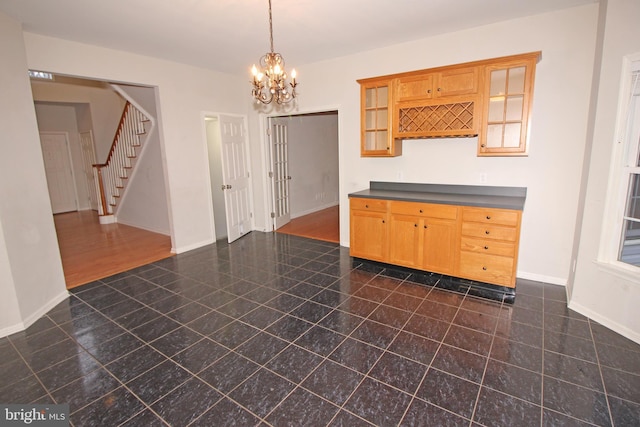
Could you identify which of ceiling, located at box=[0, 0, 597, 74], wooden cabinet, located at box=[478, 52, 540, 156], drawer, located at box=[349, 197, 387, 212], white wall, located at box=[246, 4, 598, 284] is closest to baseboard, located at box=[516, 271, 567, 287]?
white wall, located at box=[246, 4, 598, 284]

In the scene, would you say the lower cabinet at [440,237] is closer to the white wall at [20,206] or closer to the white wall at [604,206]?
the white wall at [604,206]

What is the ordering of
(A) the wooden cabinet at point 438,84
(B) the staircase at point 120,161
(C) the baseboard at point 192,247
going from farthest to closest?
1. (B) the staircase at point 120,161
2. (C) the baseboard at point 192,247
3. (A) the wooden cabinet at point 438,84

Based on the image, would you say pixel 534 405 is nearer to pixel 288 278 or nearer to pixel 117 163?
pixel 288 278

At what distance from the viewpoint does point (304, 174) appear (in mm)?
7051

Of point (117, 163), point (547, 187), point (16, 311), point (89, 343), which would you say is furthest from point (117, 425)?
point (117, 163)

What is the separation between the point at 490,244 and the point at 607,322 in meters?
1.04

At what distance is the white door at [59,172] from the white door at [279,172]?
6088 mm

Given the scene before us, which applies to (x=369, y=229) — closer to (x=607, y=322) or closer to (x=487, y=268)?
(x=487, y=268)

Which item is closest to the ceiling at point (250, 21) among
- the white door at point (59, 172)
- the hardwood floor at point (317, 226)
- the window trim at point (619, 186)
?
the window trim at point (619, 186)

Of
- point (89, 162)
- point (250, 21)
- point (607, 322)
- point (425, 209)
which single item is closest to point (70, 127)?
point (89, 162)

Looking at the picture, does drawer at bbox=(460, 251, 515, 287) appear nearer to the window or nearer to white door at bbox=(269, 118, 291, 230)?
the window

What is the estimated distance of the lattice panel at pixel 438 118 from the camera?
3.43 meters

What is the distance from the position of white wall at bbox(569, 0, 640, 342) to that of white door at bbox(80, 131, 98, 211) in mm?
9352

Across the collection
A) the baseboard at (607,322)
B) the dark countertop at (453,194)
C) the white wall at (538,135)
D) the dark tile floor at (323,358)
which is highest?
the white wall at (538,135)
